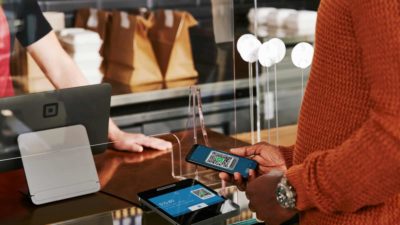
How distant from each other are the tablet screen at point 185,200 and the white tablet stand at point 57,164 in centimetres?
28

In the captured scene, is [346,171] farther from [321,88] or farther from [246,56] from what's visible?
[246,56]

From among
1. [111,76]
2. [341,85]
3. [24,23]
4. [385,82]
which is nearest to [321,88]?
[341,85]

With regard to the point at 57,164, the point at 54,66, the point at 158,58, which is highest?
the point at 54,66

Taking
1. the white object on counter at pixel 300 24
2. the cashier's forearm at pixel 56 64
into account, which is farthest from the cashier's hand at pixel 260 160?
the white object on counter at pixel 300 24

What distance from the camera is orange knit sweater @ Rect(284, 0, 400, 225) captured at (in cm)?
84

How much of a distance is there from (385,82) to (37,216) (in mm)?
880

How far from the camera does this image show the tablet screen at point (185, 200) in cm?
128

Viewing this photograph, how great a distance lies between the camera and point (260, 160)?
1.31 metres

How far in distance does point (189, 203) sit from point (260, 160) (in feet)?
0.54

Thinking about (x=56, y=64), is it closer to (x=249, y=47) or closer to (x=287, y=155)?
(x=249, y=47)

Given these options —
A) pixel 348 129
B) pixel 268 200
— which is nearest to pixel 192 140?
pixel 268 200

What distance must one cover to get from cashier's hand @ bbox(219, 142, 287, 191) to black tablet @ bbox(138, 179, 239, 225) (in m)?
0.06

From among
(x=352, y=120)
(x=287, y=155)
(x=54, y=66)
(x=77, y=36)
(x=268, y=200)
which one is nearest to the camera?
(x=352, y=120)

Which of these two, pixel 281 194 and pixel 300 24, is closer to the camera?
pixel 281 194
